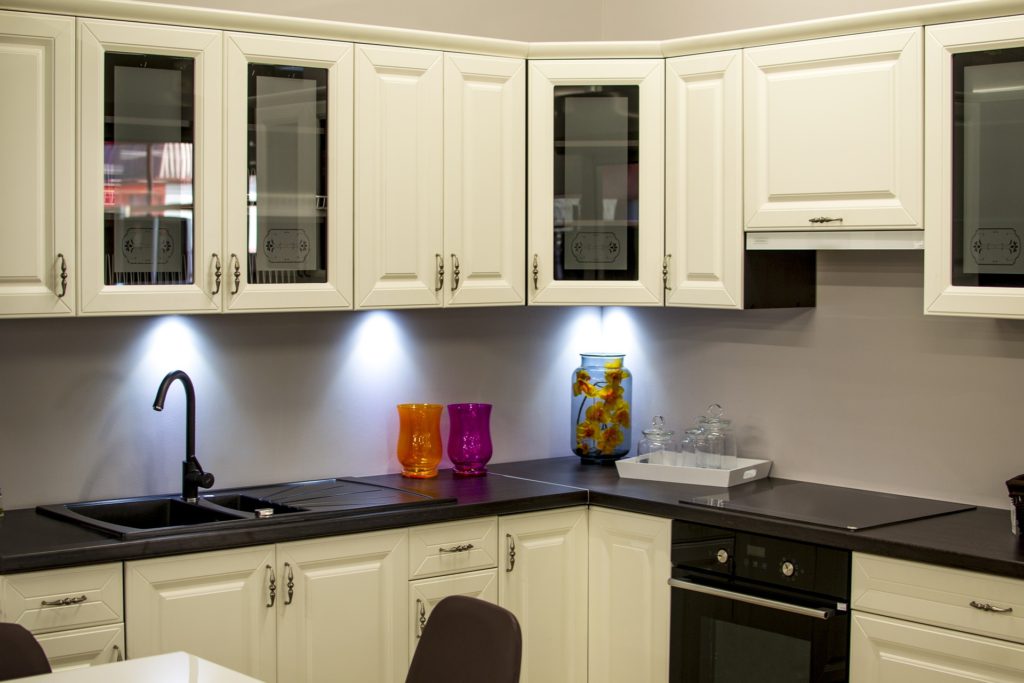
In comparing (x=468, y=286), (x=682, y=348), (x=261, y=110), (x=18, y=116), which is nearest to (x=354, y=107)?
(x=261, y=110)

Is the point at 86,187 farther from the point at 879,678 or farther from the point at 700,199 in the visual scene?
the point at 879,678

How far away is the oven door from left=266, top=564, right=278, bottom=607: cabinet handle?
114 centimetres

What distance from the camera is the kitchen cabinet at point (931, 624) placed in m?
2.81

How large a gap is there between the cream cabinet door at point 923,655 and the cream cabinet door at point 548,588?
3.01 feet

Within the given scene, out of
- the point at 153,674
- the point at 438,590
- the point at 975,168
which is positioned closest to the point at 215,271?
the point at 438,590

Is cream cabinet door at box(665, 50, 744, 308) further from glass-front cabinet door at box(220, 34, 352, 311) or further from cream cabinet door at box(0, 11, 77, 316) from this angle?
cream cabinet door at box(0, 11, 77, 316)

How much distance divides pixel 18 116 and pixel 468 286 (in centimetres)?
140

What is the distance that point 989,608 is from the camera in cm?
283

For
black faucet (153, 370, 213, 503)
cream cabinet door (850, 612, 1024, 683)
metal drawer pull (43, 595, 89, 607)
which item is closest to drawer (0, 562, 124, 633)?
metal drawer pull (43, 595, 89, 607)

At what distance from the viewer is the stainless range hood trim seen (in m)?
3.27

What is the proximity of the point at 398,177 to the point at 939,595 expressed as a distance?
75.7 inches

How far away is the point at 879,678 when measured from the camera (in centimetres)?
303

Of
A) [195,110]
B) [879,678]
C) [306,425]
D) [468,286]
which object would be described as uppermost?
[195,110]

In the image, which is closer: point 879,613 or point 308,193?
point 879,613
